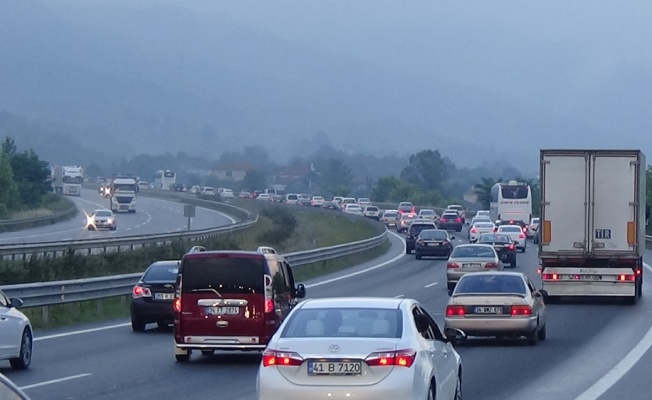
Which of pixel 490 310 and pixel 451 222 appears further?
pixel 451 222

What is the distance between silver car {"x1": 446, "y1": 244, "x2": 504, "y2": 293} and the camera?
3778 cm

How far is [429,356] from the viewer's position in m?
11.8

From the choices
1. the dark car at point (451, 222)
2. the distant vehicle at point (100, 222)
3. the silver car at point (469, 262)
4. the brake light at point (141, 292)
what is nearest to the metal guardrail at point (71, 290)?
the brake light at point (141, 292)

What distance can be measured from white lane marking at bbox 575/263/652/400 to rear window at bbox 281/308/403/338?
4.21 m

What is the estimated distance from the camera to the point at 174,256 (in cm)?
4334

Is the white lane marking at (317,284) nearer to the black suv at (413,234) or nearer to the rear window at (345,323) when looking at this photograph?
the black suv at (413,234)

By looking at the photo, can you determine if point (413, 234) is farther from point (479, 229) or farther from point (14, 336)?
point (14, 336)

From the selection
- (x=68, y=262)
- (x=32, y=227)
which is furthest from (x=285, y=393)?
(x=32, y=227)

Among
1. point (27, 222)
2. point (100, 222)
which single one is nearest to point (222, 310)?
point (100, 222)

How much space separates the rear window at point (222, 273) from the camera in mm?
19031

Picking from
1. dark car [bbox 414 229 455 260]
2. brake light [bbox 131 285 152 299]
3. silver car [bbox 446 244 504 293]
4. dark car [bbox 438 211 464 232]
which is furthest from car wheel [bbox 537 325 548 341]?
dark car [bbox 438 211 464 232]

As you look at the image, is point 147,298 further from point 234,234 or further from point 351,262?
point 234,234

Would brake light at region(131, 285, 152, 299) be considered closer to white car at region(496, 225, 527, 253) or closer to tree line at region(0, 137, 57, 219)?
white car at region(496, 225, 527, 253)

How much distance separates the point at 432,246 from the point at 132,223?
32.7 meters
